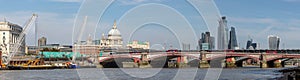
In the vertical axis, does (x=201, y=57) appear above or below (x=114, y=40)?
below

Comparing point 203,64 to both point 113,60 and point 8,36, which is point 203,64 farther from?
point 8,36

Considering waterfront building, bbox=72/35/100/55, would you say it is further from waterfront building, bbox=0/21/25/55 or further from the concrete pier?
the concrete pier

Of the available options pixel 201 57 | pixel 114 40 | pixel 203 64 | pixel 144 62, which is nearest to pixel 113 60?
pixel 144 62

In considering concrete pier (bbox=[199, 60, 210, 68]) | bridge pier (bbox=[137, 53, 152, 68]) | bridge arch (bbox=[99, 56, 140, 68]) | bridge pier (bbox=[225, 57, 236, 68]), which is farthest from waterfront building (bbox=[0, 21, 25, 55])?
bridge pier (bbox=[225, 57, 236, 68])

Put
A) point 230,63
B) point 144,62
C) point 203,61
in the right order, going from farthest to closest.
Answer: point 230,63, point 144,62, point 203,61

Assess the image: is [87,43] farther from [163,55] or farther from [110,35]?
[163,55]

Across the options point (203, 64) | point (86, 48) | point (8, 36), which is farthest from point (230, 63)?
point (8, 36)

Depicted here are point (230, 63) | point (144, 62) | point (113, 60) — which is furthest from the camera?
point (113, 60)

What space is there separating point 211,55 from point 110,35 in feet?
186

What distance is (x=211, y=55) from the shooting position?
128 metres

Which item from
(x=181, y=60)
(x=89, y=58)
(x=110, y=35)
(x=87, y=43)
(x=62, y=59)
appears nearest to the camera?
(x=181, y=60)

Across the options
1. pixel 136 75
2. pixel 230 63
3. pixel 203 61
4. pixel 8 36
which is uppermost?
pixel 8 36

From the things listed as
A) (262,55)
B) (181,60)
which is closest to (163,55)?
(181,60)

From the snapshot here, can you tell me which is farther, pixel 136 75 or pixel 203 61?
pixel 203 61
